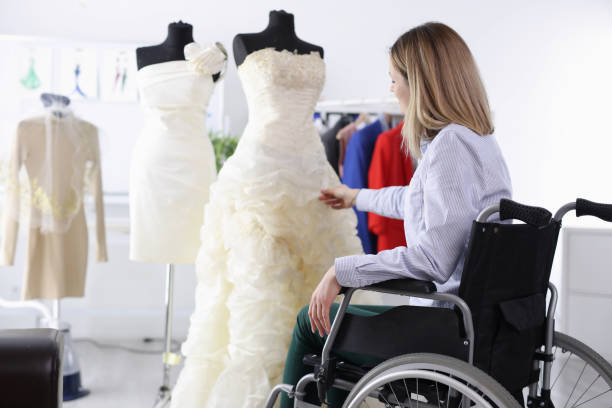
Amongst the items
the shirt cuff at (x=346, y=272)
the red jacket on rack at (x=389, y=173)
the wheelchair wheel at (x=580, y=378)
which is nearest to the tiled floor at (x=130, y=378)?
the wheelchair wheel at (x=580, y=378)

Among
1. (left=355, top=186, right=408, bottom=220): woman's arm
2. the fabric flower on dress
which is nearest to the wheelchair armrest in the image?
(left=355, top=186, right=408, bottom=220): woman's arm

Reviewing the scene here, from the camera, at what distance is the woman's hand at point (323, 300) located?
1338 mm

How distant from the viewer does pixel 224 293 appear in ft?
6.97

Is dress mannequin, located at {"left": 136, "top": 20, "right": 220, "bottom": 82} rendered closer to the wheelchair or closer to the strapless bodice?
the strapless bodice

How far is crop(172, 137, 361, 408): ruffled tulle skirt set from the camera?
195cm

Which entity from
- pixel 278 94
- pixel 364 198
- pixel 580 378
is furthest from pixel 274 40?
pixel 580 378

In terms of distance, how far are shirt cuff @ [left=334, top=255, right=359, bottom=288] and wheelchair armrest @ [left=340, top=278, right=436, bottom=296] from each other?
0.12ft

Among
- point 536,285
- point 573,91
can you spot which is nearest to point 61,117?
point 536,285

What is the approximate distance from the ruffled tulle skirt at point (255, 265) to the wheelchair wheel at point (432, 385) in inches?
28.3

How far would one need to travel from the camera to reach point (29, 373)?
121 centimetres

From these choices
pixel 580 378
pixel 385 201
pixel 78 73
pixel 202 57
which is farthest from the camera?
pixel 78 73

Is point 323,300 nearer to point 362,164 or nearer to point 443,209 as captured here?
point 443,209

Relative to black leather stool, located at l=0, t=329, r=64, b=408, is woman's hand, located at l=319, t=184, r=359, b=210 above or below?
above

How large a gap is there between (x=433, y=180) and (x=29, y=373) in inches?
36.7
